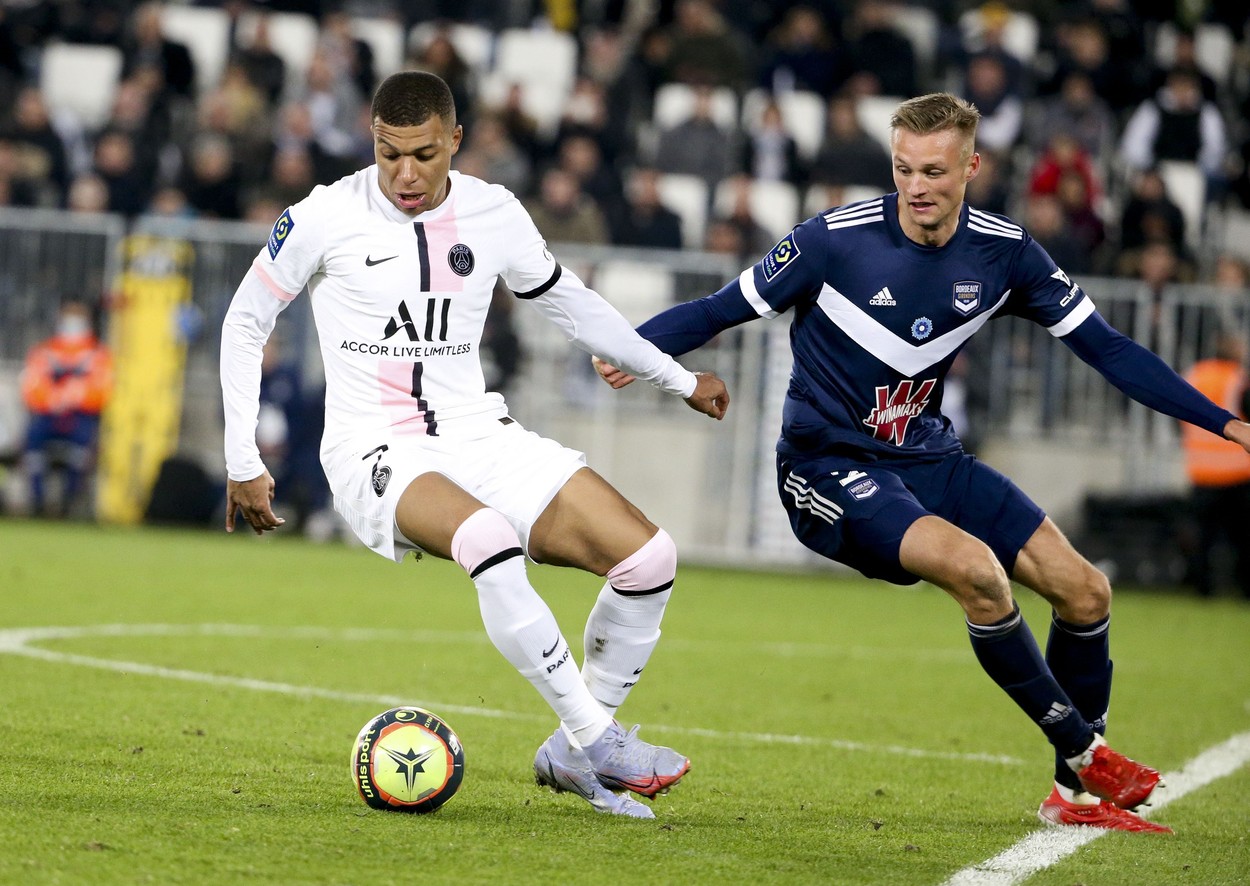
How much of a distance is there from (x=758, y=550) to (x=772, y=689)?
6.62 m

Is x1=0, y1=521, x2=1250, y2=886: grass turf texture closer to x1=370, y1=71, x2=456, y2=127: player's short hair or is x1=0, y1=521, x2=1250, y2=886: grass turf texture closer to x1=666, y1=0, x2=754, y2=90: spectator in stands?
x1=370, y1=71, x2=456, y2=127: player's short hair

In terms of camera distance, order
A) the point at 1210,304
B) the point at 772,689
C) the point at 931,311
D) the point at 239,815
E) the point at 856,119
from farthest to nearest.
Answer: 1. the point at 856,119
2. the point at 1210,304
3. the point at 772,689
4. the point at 931,311
5. the point at 239,815

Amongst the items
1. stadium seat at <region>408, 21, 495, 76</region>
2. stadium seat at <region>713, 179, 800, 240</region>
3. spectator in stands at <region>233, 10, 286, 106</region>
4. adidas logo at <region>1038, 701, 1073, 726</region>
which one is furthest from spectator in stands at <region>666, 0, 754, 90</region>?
adidas logo at <region>1038, 701, 1073, 726</region>

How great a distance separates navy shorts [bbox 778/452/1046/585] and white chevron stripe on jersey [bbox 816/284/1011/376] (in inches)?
13.2

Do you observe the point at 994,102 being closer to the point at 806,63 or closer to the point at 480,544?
the point at 806,63

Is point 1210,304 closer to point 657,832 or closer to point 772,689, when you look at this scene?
point 772,689

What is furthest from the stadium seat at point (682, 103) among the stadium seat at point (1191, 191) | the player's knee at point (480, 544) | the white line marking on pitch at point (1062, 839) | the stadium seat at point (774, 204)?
the player's knee at point (480, 544)

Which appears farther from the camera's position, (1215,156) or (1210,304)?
(1215,156)

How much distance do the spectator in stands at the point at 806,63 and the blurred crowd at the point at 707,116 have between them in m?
0.02

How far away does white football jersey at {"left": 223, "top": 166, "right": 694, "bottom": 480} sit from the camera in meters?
5.52

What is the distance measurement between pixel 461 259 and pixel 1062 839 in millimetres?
2614

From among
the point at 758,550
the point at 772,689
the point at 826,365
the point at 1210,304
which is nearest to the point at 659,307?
the point at 758,550

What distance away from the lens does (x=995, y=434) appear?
1487 cm

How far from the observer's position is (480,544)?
5160 millimetres
